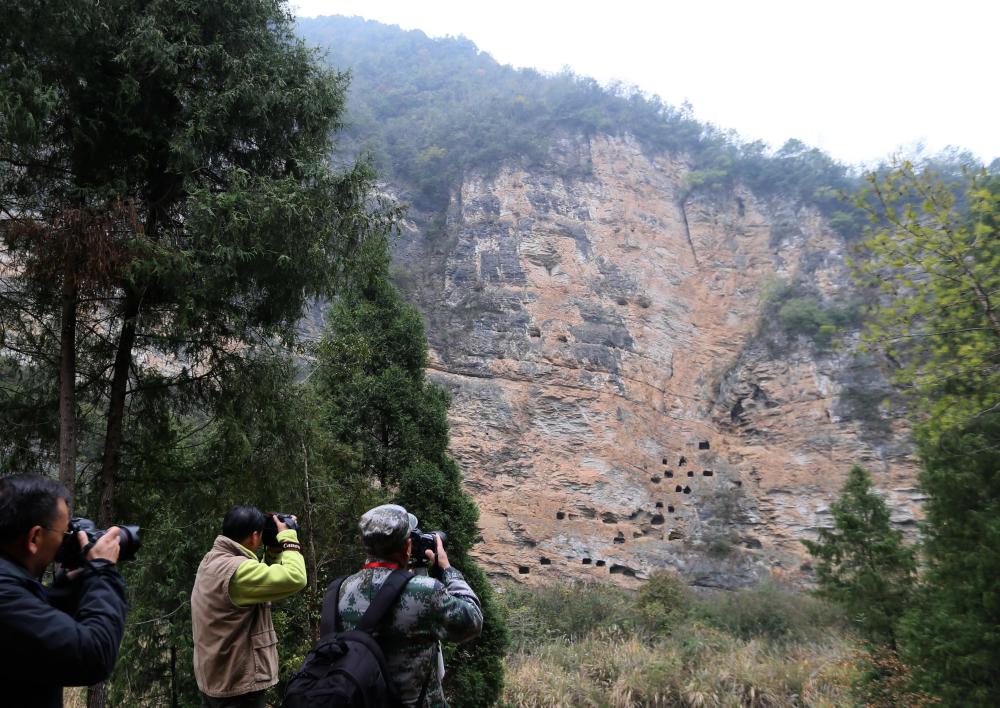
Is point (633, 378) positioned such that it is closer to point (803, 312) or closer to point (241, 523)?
point (803, 312)

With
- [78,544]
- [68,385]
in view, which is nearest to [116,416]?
[68,385]

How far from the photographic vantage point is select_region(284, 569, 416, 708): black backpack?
199cm

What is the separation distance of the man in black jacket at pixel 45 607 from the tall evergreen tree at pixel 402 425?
5.21 meters

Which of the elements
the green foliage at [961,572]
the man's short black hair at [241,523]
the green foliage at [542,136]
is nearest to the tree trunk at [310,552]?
the man's short black hair at [241,523]

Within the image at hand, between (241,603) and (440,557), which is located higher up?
(440,557)

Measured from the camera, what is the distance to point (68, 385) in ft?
14.4

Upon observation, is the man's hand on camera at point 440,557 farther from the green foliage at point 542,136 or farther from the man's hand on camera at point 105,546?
the green foliage at point 542,136

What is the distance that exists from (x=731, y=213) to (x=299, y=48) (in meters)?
25.6

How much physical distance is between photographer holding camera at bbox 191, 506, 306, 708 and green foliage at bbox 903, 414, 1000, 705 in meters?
5.38

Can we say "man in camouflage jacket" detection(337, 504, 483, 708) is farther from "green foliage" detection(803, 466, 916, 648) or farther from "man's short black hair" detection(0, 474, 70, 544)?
"green foliage" detection(803, 466, 916, 648)

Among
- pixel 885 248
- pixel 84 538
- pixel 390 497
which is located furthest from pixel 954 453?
pixel 84 538

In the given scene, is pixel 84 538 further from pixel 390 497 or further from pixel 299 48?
pixel 390 497

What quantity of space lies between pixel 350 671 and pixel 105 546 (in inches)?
33.7

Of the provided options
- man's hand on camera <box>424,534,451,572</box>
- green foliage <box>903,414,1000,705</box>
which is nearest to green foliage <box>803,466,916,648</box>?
green foliage <box>903,414,1000,705</box>
